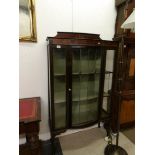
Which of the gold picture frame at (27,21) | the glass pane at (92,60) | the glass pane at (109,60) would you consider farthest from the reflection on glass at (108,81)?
the gold picture frame at (27,21)

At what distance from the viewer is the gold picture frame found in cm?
182

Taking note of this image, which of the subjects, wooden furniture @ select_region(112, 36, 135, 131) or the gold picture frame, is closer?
the gold picture frame

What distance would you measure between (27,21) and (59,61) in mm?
659

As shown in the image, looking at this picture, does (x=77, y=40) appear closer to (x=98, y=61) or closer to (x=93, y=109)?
(x=98, y=61)

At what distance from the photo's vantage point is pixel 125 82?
7.68ft

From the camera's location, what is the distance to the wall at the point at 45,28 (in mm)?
1932

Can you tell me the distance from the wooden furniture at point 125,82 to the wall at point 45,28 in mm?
560

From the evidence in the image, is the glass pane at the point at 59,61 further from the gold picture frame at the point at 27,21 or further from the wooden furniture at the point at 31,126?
the wooden furniture at the point at 31,126

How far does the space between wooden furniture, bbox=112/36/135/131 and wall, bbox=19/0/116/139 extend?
1.84ft

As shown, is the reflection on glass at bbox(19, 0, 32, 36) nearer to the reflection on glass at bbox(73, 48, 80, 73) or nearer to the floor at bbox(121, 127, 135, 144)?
the reflection on glass at bbox(73, 48, 80, 73)

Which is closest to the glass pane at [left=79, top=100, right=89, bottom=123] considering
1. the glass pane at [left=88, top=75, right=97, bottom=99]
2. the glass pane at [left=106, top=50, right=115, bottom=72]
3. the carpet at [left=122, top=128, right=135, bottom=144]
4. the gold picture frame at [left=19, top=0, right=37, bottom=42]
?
the glass pane at [left=88, top=75, right=97, bottom=99]
